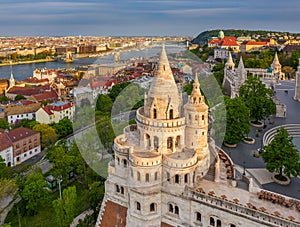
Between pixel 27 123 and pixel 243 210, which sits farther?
pixel 27 123

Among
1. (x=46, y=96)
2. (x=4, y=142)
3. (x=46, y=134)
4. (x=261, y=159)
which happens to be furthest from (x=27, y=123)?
(x=261, y=159)

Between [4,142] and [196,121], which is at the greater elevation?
[196,121]

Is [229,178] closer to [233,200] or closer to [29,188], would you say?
[233,200]

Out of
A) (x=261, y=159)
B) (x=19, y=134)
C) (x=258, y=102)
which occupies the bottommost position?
(x=19, y=134)

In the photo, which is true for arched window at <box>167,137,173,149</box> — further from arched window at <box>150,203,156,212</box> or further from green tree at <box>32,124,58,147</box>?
green tree at <box>32,124,58,147</box>

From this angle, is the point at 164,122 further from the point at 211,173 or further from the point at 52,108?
the point at 52,108

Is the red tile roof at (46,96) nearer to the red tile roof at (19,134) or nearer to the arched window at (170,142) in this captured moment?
the red tile roof at (19,134)

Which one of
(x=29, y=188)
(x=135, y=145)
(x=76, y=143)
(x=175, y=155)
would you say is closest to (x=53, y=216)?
(x=29, y=188)
